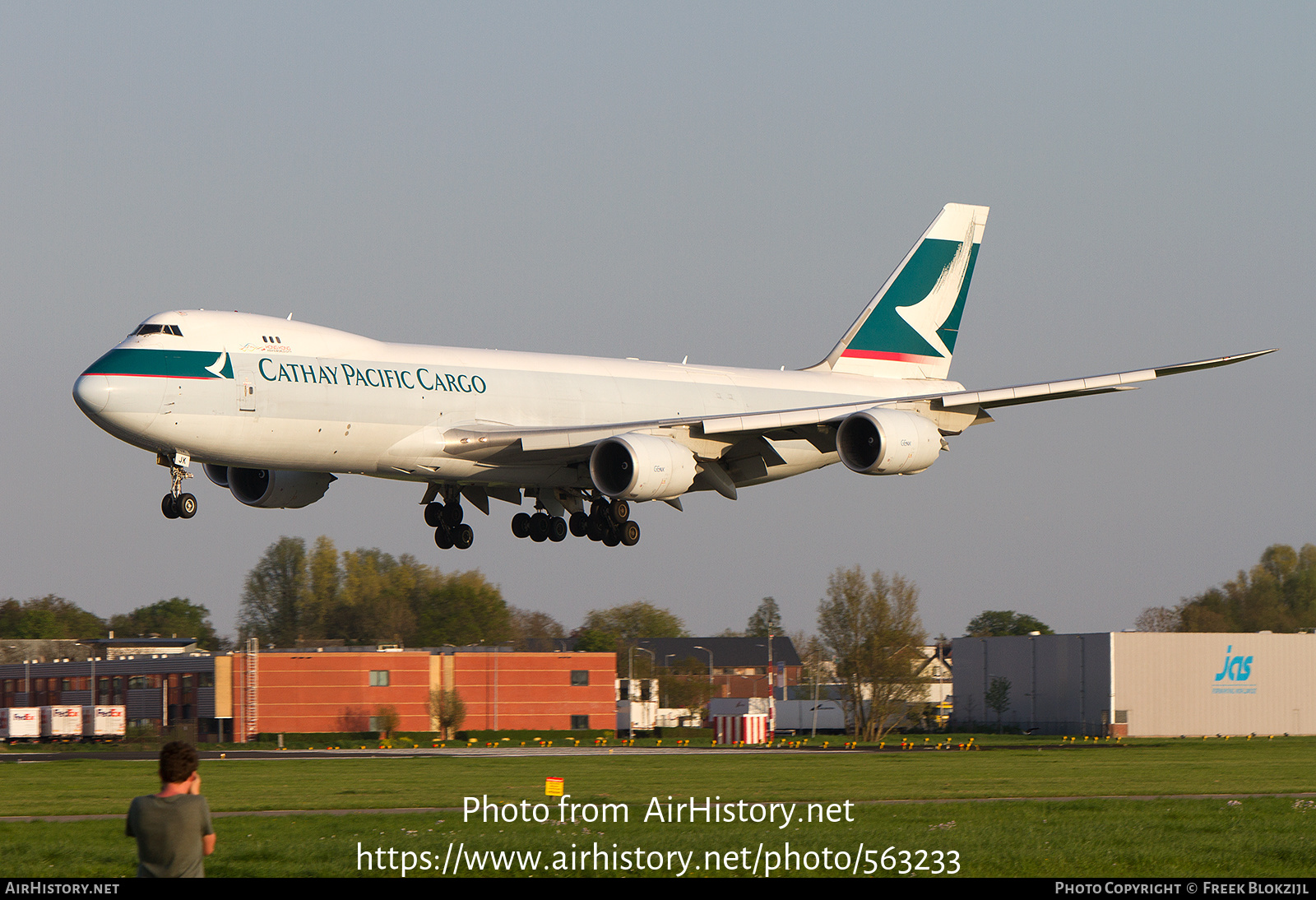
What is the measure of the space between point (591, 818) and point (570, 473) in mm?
13669

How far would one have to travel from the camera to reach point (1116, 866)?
73.0 feet

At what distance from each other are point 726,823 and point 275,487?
1795 cm

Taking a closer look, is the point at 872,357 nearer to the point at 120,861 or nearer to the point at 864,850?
the point at 864,850

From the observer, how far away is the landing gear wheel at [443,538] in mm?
44344

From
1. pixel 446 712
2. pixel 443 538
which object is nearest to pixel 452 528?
pixel 443 538

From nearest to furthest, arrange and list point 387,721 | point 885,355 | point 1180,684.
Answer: point 885,355, point 387,721, point 1180,684

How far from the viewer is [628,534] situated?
4206 cm

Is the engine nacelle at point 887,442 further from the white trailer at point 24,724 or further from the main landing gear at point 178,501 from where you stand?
the white trailer at point 24,724

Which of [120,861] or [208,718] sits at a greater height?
[120,861]

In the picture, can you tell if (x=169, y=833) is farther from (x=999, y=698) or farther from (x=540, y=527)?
(x=999, y=698)

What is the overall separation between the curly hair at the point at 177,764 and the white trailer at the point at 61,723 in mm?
83997

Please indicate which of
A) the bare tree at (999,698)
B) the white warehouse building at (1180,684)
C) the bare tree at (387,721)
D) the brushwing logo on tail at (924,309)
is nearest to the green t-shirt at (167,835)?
the brushwing logo on tail at (924,309)

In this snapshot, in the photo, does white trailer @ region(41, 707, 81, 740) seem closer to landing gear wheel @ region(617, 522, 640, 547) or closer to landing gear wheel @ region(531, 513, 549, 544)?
landing gear wheel @ region(531, 513, 549, 544)
